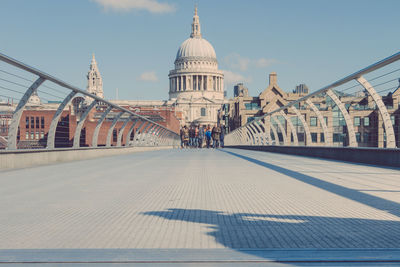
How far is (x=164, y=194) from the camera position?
17.0 feet

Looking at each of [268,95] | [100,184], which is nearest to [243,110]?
[268,95]

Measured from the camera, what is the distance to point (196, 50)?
155375 millimetres

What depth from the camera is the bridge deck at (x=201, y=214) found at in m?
2.98

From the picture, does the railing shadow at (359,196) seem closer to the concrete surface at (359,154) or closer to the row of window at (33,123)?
the concrete surface at (359,154)

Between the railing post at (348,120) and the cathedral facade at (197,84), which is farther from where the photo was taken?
the cathedral facade at (197,84)

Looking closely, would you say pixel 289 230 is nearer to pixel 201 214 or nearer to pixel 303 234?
pixel 303 234

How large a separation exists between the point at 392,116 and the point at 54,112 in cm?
696

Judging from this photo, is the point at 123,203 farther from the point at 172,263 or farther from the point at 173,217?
the point at 172,263

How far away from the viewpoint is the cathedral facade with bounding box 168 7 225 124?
150125 mm

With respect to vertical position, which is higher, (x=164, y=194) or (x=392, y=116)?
(x=392, y=116)

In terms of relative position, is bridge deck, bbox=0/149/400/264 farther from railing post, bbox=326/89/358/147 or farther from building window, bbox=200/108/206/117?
building window, bbox=200/108/206/117

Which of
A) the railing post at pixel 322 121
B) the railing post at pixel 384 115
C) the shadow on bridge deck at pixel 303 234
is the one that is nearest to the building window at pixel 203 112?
the railing post at pixel 322 121

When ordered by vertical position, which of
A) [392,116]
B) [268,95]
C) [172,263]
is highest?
[268,95]

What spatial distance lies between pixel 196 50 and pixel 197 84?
12.3 m
